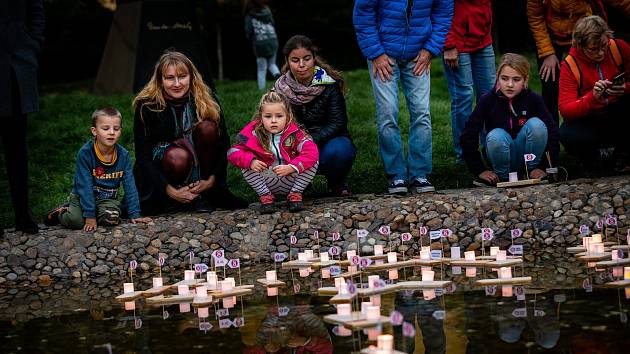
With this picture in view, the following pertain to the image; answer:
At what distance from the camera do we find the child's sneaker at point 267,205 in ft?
25.1

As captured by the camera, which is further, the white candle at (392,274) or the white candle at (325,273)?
the white candle at (325,273)

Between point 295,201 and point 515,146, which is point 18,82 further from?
point 515,146

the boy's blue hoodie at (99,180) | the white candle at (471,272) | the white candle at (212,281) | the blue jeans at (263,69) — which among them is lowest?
the white candle at (471,272)

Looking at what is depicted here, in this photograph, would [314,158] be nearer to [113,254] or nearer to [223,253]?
[223,253]

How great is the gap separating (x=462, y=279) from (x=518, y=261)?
0.50 metres

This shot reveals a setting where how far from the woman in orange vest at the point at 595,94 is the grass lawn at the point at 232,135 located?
3.43 feet

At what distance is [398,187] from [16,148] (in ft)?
9.57


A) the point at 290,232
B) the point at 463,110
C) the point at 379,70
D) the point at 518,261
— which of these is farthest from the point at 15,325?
the point at 463,110

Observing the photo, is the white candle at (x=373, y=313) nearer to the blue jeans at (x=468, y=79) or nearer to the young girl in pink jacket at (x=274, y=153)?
the young girl in pink jacket at (x=274, y=153)

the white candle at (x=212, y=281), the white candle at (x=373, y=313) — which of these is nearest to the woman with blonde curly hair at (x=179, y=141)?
the white candle at (x=212, y=281)

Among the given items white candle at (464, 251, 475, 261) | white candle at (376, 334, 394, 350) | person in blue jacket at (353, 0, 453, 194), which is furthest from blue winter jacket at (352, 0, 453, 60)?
white candle at (376, 334, 394, 350)

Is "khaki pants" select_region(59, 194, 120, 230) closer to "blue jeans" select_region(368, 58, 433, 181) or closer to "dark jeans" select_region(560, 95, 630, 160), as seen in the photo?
"blue jeans" select_region(368, 58, 433, 181)

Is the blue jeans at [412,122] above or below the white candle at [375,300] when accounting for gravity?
above

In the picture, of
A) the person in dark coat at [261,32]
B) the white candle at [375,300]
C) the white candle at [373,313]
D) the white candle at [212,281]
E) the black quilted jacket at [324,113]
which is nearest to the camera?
the white candle at [373,313]
